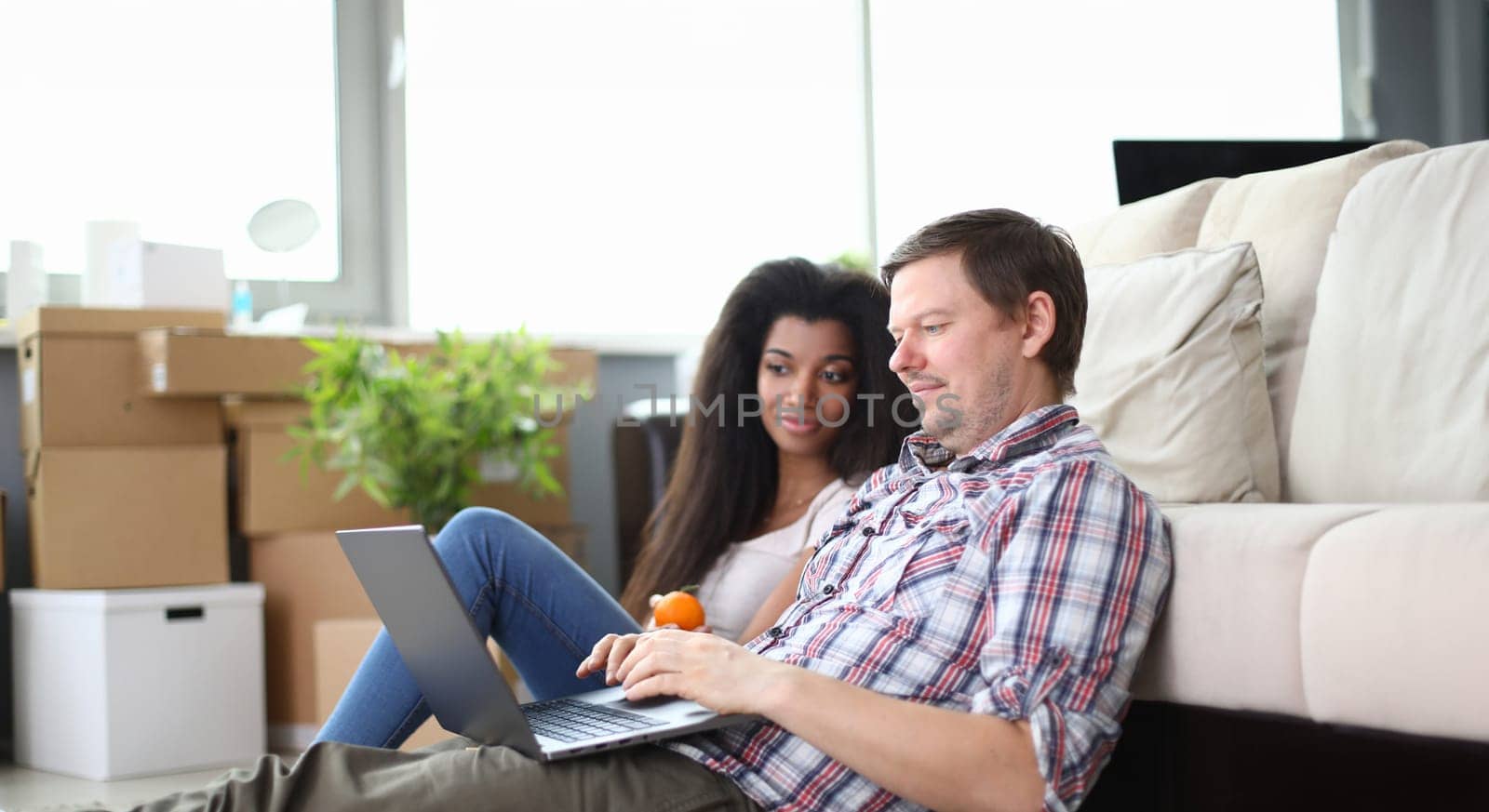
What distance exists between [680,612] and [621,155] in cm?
257

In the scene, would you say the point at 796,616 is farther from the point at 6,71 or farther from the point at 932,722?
the point at 6,71

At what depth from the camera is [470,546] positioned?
1.70 meters

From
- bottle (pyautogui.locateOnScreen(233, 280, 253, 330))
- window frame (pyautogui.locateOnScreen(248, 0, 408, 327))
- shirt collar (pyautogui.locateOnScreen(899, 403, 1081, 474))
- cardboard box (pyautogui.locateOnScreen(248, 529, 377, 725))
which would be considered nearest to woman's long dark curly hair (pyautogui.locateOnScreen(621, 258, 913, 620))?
shirt collar (pyautogui.locateOnScreen(899, 403, 1081, 474))

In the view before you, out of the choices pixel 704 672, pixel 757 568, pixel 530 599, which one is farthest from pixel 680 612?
pixel 704 672

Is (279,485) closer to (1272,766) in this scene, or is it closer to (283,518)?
(283,518)

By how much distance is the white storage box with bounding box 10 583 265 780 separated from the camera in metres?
A: 2.75

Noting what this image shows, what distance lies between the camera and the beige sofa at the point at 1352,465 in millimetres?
985

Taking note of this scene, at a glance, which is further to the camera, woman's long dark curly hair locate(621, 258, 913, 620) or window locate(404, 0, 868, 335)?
window locate(404, 0, 868, 335)

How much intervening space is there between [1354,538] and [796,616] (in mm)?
552

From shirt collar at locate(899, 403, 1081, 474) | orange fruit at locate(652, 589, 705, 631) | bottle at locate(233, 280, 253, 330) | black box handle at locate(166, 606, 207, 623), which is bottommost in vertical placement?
black box handle at locate(166, 606, 207, 623)

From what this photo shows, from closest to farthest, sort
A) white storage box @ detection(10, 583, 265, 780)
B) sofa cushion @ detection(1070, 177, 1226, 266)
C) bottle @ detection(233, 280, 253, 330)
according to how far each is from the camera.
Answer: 1. sofa cushion @ detection(1070, 177, 1226, 266)
2. white storage box @ detection(10, 583, 265, 780)
3. bottle @ detection(233, 280, 253, 330)

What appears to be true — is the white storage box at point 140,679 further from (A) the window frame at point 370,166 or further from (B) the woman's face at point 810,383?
(B) the woman's face at point 810,383

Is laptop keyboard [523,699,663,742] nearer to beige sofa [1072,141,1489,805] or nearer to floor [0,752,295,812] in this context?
beige sofa [1072,141,1489,805]

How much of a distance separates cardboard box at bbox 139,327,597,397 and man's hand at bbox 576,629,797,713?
197cm
